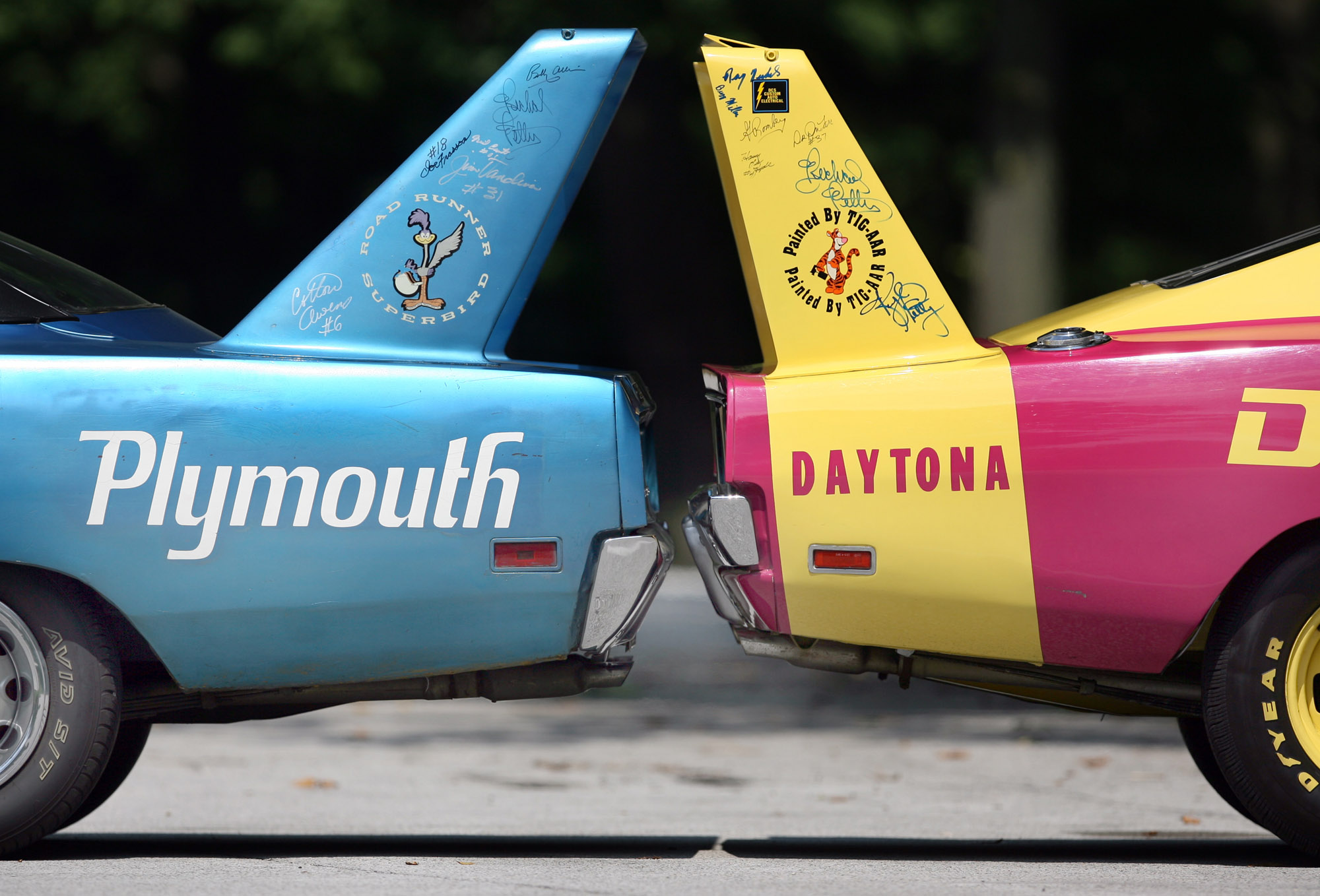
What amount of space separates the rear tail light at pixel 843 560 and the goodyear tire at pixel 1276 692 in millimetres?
914

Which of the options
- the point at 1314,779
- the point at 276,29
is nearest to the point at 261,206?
the point at 276,29

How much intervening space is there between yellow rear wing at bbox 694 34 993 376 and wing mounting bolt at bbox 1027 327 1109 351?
0.18 m

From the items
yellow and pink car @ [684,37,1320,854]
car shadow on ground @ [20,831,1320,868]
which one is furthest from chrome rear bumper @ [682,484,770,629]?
car shadow on ground @ [20,831,1320,868]

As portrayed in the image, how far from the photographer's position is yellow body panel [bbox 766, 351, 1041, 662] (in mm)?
4078

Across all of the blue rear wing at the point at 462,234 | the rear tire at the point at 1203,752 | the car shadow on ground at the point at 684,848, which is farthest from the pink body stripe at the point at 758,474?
the rear tire at the point at 1203,752

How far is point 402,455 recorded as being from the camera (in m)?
4.05

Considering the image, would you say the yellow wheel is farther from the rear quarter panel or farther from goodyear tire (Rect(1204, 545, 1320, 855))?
the rear quarter panel

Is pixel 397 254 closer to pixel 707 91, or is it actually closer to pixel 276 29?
pixel 707 91

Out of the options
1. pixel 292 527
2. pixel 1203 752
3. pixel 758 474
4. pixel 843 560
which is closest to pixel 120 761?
pixel 292 527

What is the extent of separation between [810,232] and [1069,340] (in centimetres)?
75

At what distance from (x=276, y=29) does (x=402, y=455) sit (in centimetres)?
594

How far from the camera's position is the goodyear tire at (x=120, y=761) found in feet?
15.9
